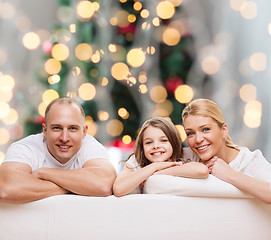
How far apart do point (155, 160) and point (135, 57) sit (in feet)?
3.62

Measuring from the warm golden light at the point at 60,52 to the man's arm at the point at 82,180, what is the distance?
1207 mm

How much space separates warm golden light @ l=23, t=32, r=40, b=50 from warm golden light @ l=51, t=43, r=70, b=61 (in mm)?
297

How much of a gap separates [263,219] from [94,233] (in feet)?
2.09

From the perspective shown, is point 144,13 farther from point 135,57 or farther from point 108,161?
point 108,161

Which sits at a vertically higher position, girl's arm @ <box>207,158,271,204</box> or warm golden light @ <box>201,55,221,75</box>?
warm golden light @ <box>201,55,221,75</box>

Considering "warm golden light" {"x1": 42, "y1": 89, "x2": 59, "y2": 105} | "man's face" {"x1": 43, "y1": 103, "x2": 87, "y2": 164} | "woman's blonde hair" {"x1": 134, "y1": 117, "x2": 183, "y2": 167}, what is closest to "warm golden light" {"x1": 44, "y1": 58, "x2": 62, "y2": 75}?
"warm golden light" {"x1": 42, "y1": 89, "x2": 59, "y2": 105}

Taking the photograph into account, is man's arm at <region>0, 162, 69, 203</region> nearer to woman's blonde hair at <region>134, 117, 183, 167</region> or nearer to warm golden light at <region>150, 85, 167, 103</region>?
woman's blonde hair at <region>134, 117, 183, 167</region>

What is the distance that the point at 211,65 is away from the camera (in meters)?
2.51

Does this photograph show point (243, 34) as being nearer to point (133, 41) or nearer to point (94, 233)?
point (133, 41)

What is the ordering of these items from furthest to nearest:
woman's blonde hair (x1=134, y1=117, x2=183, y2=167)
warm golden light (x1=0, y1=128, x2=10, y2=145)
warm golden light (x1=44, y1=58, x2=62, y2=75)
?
warm golden light (x1=0, y1=128, x2=10, y2=145) < warm golden light (x1=44, y1=58, x2=62, y2=75) < woman's blonde hair (x1=134, y1=117, x2=183, y2=167)

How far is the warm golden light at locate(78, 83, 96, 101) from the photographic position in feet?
7.70

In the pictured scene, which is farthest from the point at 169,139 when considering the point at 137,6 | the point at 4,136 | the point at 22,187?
the point at 4,136

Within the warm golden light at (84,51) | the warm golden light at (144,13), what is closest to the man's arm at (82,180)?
the warm golden light at (84,51)

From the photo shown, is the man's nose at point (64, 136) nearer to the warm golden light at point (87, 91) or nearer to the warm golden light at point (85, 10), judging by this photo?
the warm golden light at point (87, 91)
